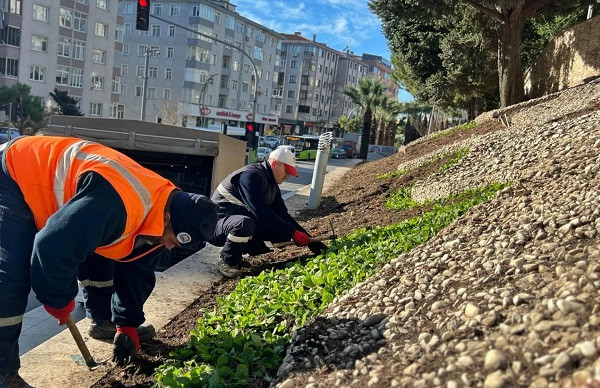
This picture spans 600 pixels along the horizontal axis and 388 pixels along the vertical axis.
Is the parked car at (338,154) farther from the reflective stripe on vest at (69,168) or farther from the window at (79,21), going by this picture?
the reflective stripe on vest at (69,168)

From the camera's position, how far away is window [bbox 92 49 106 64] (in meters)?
50.2

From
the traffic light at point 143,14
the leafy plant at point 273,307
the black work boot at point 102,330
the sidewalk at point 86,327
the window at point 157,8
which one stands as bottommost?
the sidewalk at point 86,327

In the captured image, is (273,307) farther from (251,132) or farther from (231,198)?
(251,132)

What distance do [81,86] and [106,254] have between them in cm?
4967

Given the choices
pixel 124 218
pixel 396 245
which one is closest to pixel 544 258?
pixel 396 245

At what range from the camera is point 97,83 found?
51125 mm

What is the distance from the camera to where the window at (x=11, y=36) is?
41.4 metres

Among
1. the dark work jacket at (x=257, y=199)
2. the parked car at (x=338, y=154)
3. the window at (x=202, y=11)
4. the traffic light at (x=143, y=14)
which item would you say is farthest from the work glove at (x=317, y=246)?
the window at (x=202, y=11)

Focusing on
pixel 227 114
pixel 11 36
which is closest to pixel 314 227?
pixel 11 36

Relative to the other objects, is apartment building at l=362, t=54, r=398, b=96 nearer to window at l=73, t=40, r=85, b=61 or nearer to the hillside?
window at l=73, t=40, r=85, b=61

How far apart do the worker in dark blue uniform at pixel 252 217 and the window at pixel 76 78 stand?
46135 millimetres

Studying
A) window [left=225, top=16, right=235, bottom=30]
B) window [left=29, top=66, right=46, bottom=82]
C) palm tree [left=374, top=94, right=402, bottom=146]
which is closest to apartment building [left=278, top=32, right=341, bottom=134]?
window [left=225, top=16, right=235, bottom=30]

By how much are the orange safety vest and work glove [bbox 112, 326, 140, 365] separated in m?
0.69

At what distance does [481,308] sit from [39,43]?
157ft
